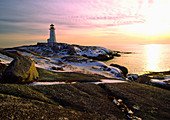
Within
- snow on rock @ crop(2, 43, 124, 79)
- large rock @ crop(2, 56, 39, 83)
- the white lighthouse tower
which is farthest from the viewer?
the white lighthouse tower

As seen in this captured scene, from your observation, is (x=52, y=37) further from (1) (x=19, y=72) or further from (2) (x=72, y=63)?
(1) (x=19, y=72)

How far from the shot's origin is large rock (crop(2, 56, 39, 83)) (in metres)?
14.3

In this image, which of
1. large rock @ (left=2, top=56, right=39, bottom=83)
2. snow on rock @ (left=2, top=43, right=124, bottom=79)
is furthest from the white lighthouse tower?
large rock @ (left=2, top=56, right=39, bottom=83)

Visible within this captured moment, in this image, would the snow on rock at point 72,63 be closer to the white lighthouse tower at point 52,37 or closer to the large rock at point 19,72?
the white lighthouse tower at point 52,37

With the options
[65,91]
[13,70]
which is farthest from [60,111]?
[13,70]

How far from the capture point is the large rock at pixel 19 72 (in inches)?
563

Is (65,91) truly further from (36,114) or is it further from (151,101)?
(151,101)

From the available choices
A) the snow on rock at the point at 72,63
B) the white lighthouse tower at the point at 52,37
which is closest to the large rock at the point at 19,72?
the snow on rock at the point at 72,63

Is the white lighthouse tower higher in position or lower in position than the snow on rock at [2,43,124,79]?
higher

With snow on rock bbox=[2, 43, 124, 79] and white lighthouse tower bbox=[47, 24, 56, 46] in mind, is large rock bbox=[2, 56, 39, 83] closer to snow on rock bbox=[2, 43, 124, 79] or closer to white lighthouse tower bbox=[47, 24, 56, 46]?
snow on rock bbox=[2, 43, 124, 79]

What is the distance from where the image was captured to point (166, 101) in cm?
1503

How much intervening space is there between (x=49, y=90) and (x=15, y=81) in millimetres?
5397

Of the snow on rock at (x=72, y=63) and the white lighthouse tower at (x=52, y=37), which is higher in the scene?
the white lighthouse tower at (x=52, y=37)

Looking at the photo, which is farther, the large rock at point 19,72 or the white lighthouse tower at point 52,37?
the white lighthouse tower at point 52,37
